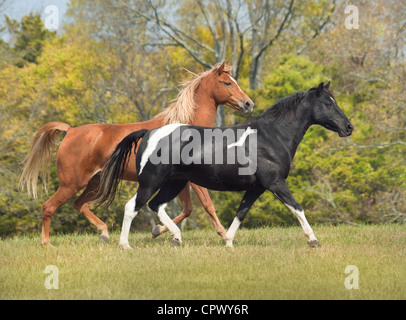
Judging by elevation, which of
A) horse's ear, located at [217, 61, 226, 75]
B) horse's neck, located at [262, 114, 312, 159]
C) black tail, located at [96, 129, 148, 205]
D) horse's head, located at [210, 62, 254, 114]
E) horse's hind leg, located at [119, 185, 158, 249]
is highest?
horse's ear, located at [217, 61, 226, 75]

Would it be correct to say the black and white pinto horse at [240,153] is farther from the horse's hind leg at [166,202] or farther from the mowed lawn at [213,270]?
the mowed lawn at [213,270]

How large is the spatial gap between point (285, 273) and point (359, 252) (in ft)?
5.39

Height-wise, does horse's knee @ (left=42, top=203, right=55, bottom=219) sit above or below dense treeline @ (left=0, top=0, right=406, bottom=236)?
below

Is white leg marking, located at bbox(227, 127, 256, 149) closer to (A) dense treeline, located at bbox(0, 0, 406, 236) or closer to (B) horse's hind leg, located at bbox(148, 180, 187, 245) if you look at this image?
(B) horse's hind leg, located at bbox(148, 180, 187, 245)

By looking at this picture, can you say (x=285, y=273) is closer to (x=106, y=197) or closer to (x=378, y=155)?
(x=106, y=197)

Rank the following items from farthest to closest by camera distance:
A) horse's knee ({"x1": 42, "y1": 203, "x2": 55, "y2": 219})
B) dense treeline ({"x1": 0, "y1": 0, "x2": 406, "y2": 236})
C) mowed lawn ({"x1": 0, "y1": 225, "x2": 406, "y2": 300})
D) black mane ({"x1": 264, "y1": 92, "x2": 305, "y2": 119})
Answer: dense treeline ({"x1": 0, "y1": 0, "x2": 406, "y2": 236})
horse's knee ({"x1": 42, "y1": 203, "x2": 55, "y2": 219})
black mane ({"x1": 264, "y1": 92, "x2": 305, "y2": 119})
mowed lawn ({"x1": 0, "y1": 225, "x2": 406, "y2": 300})

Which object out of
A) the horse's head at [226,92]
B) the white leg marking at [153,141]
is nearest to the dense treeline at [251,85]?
the horse's head at [226,92]

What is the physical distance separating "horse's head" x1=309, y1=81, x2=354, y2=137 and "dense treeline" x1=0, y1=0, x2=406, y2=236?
411 inches

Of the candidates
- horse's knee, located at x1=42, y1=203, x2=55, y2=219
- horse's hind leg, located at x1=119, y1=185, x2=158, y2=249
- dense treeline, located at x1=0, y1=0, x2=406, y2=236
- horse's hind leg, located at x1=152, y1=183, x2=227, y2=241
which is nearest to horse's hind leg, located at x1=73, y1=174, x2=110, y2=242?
horse's knee, located at x1=42, y1=203, x2=55, y2=219

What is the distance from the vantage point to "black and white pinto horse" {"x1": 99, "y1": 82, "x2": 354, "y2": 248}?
6.90 metres

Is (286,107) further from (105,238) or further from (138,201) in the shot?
(105,238)

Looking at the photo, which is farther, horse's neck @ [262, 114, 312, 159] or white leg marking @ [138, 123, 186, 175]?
horse's neck @ [262, 114, 312, 159]

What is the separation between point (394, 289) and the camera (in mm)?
5051

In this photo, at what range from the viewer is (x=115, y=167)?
7.41 m
